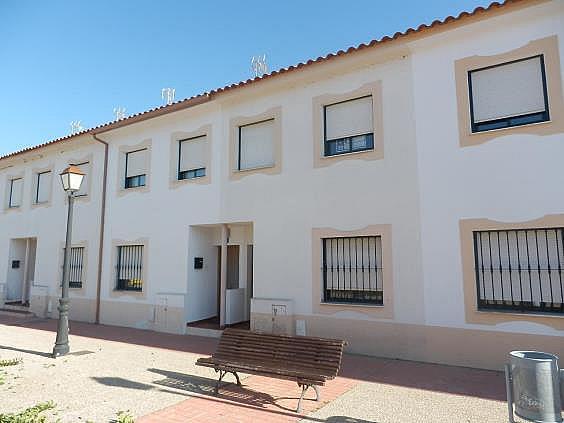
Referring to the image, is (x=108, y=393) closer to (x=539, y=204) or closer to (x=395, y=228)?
(x=395, y=228)

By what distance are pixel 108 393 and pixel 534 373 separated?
206 inches

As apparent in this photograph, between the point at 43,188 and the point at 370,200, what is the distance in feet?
42.4

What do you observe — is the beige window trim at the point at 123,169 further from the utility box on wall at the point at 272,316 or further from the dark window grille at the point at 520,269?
the dark window grille at the point at 520,269

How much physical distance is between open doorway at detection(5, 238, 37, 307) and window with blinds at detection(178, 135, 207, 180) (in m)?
8.79

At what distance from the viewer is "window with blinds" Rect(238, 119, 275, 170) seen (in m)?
9.81

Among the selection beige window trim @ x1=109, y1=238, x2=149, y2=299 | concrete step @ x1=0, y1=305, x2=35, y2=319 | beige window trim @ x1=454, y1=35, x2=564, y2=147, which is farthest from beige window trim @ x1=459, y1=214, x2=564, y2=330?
concrete step @ x1=0, y1=305, x2=35, y2=319

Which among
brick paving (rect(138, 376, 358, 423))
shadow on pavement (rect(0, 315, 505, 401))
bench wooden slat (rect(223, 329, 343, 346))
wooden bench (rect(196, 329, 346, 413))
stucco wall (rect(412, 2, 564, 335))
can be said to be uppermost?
stucco wall (rect(412, 2, 564, 335))

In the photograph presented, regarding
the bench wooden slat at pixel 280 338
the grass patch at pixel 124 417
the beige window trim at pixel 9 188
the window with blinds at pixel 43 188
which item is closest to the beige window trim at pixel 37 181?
the window with blinds at pixel 43 188

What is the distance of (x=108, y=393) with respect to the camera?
5.66m

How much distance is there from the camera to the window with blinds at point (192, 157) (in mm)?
11008

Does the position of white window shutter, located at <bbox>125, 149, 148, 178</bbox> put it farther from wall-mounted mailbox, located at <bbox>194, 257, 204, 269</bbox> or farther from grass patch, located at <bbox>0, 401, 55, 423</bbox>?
grass patch, located at <bbox>0, 401, 55, 423</bbox>

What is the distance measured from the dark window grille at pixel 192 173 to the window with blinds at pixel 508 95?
673cm

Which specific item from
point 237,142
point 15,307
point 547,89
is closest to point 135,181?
point 237,142

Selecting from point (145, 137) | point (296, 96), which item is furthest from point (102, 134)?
point (296, 96)
